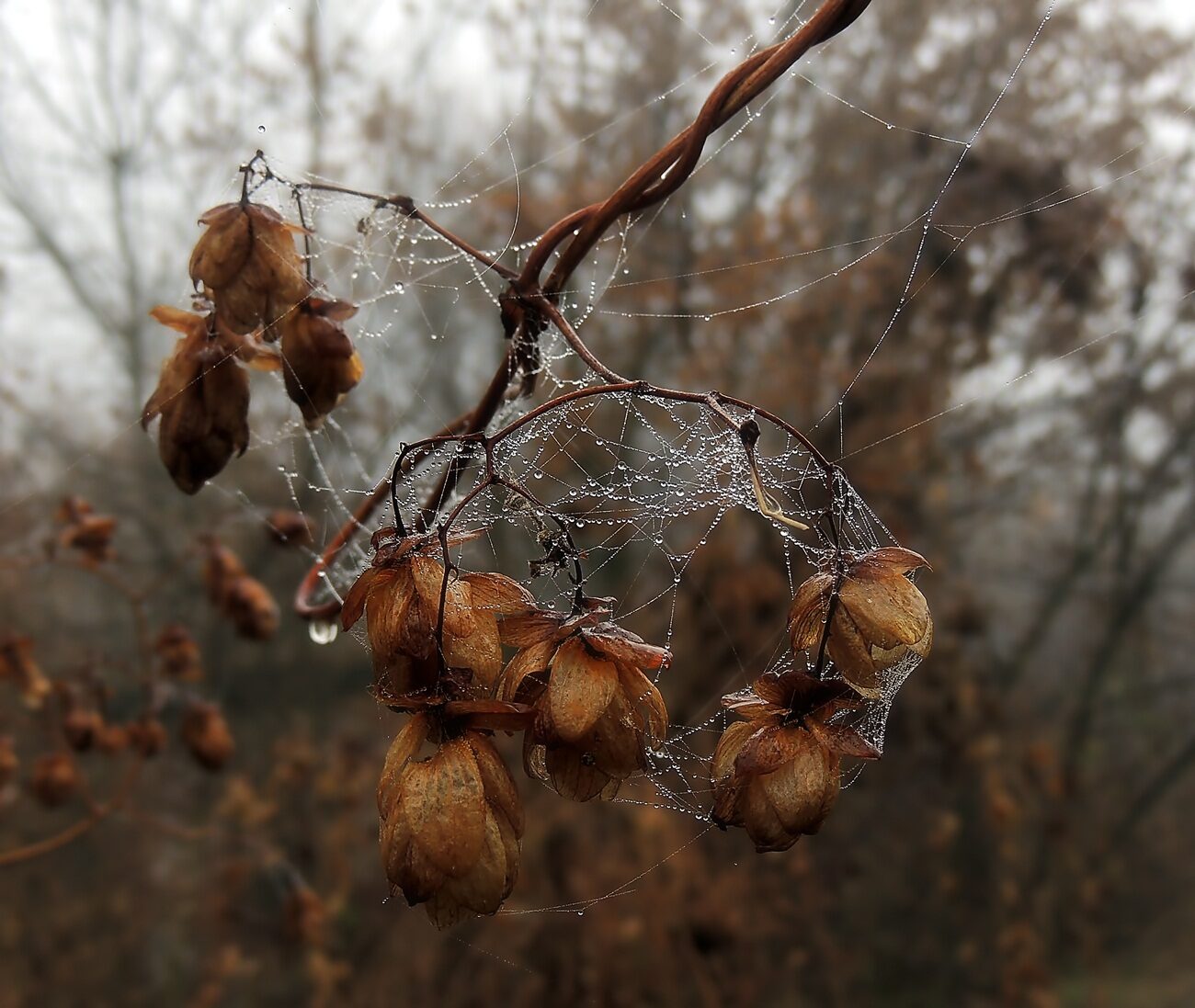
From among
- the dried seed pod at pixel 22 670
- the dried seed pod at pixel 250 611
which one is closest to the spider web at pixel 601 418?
the dried seed pod at pixel 250 611

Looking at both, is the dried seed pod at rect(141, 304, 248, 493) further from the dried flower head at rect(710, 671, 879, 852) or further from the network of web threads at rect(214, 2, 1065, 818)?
the dried flower head at rect(710, 671, 879, 852)

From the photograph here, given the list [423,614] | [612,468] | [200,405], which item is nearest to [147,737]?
[200,405]

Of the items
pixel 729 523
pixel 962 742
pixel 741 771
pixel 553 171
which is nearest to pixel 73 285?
pixel 553 171

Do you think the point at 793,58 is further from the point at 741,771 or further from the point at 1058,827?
the point at 1058,827

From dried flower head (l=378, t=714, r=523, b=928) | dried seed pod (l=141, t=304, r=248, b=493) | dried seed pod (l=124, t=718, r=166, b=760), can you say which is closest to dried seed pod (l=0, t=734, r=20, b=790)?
dried seed pod (l=124, t=718, r=166, b=760)

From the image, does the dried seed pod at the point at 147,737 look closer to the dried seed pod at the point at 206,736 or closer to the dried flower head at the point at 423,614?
the dried seed pod at the point at 206,736

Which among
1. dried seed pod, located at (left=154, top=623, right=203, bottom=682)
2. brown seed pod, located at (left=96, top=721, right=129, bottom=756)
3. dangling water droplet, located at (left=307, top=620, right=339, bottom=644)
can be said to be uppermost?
dried seed pod, located at (left=154, top=623, right=203, bottom=682)
